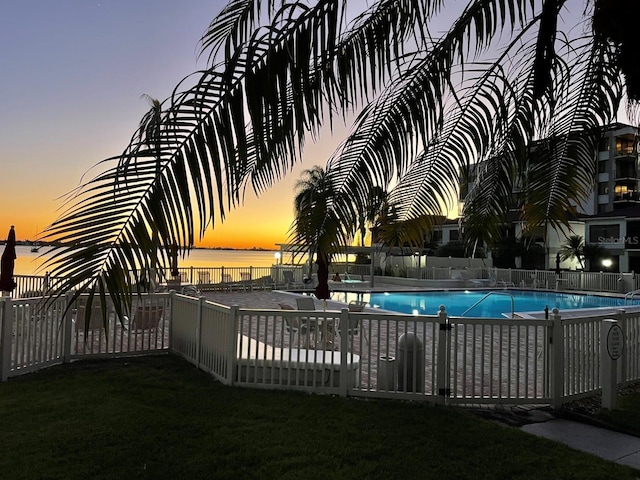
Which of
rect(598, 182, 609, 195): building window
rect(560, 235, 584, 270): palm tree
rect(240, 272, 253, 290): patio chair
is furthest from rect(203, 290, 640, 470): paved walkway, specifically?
rect(598, 182, 609, 195): building window

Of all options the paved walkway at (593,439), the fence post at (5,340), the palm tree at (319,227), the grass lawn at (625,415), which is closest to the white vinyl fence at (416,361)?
the grass lawn at (625,415)

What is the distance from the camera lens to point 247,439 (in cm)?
408

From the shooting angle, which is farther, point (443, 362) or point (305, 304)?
point (305, 304)

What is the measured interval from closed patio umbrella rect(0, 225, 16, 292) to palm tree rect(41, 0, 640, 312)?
33.4 feet

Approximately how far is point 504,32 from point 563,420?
3634mm

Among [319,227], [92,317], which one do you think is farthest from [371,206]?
[92,317]

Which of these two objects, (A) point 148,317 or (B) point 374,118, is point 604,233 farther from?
(B) point 374,118

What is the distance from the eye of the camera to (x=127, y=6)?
15.5 feet

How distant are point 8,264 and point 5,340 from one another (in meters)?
6.11

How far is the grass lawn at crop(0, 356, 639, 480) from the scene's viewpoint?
3545 mm

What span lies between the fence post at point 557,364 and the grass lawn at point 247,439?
106cm

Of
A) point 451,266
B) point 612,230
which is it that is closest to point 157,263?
point 451,266

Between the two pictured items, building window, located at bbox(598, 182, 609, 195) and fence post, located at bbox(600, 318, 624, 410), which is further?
building window, located at bbox(598, 182, 609, 195)

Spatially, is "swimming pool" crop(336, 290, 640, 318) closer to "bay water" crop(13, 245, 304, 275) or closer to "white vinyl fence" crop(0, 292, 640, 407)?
"bay water" crop(13, 245, 304, 275)
